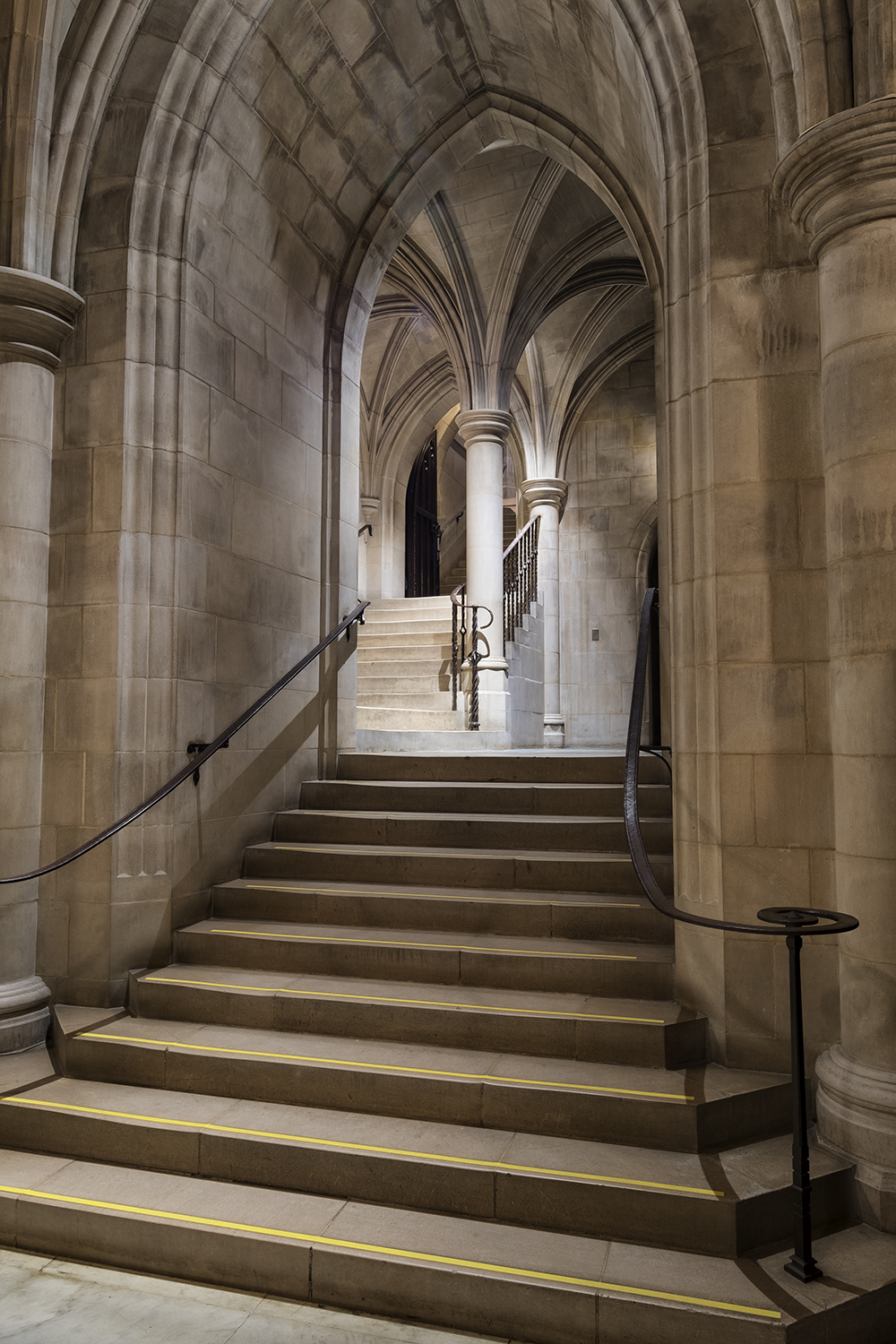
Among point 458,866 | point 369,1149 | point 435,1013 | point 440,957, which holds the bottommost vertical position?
point 369,1149

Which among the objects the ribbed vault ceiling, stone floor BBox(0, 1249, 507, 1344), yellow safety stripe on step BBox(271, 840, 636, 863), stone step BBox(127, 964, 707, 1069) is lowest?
stone floor BBox(0, 1249, 507, 1344)

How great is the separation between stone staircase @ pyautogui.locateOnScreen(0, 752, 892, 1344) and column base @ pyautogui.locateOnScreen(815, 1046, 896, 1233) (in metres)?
0.06

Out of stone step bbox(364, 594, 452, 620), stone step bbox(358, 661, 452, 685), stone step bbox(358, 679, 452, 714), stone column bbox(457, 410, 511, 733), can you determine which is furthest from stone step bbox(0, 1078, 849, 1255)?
stone step bbox(364, 594, 452, 620)

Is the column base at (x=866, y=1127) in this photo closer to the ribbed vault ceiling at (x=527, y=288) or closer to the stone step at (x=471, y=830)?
the stone step at (x=471, y=830)

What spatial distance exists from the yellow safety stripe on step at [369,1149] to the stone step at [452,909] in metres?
1.31

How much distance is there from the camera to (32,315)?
4.28 m

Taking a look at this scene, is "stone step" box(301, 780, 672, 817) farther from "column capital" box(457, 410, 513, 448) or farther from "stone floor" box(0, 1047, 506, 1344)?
"column capital" box(457, 410, 513, 448)

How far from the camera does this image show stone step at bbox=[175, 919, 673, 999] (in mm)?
3799

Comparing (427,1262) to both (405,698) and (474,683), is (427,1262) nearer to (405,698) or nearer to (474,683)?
(474,683)

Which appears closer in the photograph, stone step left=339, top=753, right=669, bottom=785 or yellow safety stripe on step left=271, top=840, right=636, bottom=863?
yellow safety stripe on step left=271, top=840, right=636, bottom=863

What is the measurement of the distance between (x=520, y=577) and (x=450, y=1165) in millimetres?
9337

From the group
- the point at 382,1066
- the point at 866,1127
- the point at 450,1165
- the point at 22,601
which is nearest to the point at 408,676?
the point at 22,601

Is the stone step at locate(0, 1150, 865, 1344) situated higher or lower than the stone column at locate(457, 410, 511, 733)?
lower

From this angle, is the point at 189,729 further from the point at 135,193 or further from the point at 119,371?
the point at 135,193
